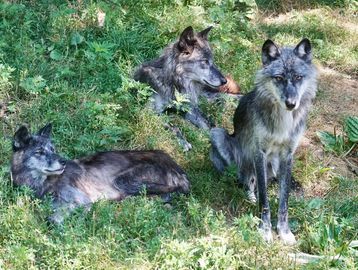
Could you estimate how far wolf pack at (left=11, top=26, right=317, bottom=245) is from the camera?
6.86 metres

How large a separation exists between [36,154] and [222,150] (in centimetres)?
233

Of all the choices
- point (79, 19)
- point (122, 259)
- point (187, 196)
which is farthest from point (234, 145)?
point (79, 19)

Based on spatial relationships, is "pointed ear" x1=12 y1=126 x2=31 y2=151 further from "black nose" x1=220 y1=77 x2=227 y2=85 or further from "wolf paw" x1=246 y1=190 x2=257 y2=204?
"black nose" x1=220 y1=77 x2=227 y2=85

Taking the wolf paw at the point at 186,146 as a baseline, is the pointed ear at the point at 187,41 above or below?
above

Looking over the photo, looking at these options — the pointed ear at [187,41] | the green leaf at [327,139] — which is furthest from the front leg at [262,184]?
the pointed ear at [187,41]

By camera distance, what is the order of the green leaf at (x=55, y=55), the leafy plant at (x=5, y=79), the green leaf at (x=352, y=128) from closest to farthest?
the leafy plant at (x=5, y=79)
the green leaf at (x=352, y=128)
the green leaf at (x=55, y=55)

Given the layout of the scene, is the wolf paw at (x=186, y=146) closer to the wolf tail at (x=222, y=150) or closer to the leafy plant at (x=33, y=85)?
the wolf tail at (x=222, y=150)

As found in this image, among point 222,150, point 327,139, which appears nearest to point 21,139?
point 222,150

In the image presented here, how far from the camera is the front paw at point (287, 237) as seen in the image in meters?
6.69

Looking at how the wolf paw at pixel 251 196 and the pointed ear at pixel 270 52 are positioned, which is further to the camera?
the wolf paw at pixel 251 196

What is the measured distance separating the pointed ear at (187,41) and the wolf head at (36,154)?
3053 millimetres

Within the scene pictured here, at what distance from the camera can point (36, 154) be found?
22.7 ft

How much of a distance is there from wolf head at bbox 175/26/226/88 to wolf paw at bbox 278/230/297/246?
10.2 ft

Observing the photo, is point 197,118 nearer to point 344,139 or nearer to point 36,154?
point 344,139
